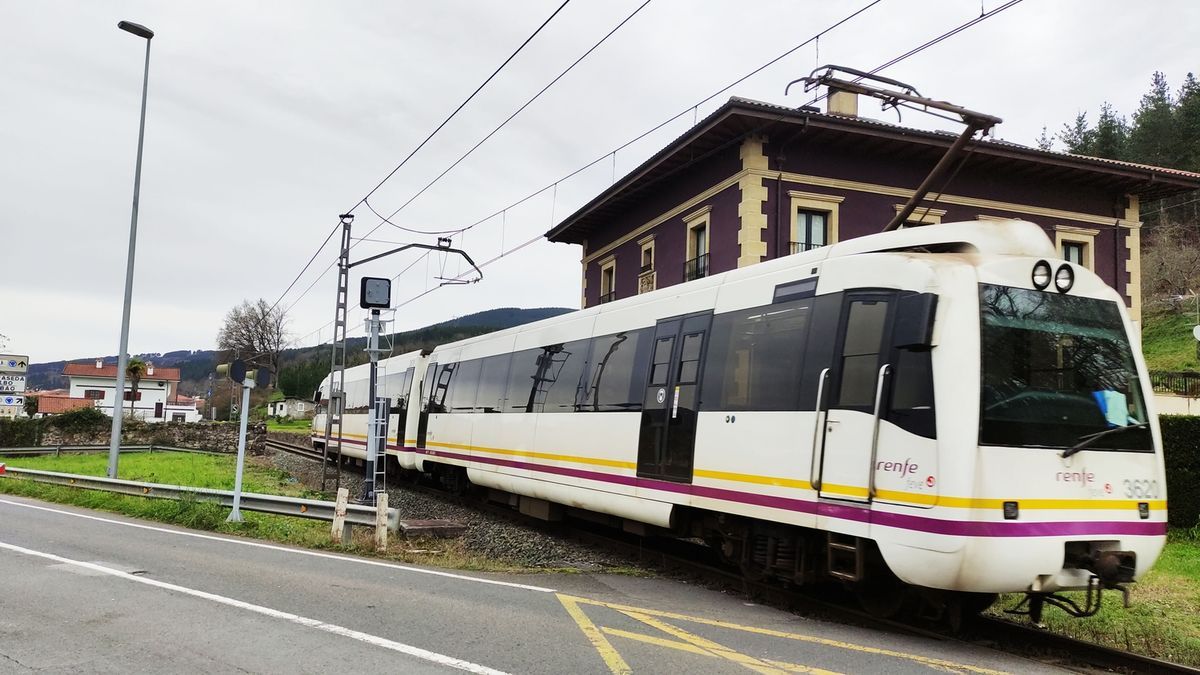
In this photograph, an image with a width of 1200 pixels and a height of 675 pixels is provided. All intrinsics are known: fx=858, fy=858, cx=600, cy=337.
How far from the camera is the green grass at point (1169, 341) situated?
42.0m

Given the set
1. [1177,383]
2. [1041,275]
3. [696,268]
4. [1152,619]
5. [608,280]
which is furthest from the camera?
[1177,383]

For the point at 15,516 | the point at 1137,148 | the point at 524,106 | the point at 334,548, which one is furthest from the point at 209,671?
the point at 1137,148

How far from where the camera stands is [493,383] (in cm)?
1494

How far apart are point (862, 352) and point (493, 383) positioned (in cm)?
902

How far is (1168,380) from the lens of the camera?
117ft

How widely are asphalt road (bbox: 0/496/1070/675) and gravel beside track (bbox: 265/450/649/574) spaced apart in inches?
48.7

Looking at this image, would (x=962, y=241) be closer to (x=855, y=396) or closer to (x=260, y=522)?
(x=855, y=396)

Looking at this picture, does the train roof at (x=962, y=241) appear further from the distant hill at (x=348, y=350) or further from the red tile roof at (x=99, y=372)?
the red tile roof at (x=99, y=372)

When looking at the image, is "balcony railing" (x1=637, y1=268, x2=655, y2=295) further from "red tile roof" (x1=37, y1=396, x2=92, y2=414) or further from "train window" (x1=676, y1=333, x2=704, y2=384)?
"red tile roof" (x1=37, y1=396, x2=92, y2=414)

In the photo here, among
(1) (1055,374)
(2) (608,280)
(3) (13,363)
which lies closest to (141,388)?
(3) (13,363)

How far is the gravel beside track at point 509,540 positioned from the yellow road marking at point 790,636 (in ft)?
8.21

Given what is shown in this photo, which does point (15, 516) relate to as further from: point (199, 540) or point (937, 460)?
point (937, 460)

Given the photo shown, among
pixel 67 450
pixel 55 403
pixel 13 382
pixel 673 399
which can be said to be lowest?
pixel 67 450

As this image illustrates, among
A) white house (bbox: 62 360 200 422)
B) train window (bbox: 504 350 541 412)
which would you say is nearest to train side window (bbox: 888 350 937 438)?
train window (bbox: 504 350 541 412)
